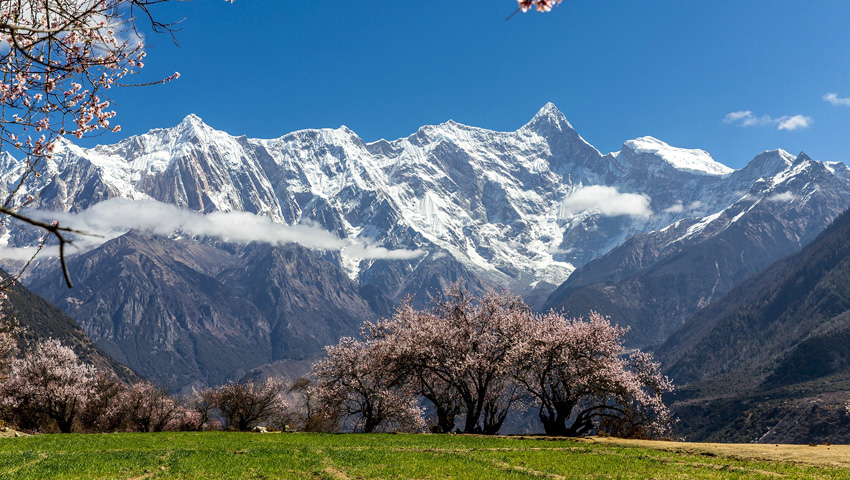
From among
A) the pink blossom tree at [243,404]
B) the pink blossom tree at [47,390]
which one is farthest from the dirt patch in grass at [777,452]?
the pink blossom tree at [243,404]

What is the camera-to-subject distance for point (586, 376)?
47.2 metres

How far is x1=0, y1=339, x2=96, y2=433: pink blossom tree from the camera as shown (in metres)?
70.3

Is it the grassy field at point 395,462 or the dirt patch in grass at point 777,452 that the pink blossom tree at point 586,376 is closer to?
the grassy field at point 395,462

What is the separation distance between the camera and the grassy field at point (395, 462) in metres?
24.3

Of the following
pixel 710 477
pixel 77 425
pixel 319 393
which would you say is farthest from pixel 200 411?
pixel 710 477

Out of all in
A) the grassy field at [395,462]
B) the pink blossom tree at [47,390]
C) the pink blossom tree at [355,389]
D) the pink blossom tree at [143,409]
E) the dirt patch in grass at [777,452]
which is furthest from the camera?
the pink blossom tree at [143,409]

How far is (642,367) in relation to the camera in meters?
50.6

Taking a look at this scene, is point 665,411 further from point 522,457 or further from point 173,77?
point 173,77

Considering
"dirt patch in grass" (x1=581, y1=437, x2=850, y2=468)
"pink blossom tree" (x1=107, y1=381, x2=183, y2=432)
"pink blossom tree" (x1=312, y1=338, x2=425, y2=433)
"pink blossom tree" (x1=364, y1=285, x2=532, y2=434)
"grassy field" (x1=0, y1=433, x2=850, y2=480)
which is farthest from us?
"pink blossom tree" (x1=107, y1=381, x2=183, y2=432)

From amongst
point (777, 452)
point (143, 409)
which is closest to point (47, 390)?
point (143, 409)

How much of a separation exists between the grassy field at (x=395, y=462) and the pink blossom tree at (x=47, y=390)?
38.1 meters

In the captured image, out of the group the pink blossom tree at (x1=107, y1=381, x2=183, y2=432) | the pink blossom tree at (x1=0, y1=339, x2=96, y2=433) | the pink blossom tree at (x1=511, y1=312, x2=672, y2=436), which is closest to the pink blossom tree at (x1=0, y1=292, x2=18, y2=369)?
the pink blossom tree at (x1=0, y1=339, x2=96, y2=433)

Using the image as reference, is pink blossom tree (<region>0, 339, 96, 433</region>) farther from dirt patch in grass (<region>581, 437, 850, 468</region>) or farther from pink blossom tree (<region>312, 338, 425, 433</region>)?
dirt patch in grass (<region>581, 437, 850, 468</region>)

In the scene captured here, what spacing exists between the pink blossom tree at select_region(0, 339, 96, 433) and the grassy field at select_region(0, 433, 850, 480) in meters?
38.1
